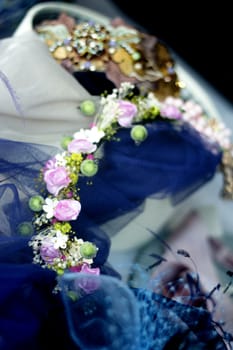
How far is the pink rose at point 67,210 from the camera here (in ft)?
2.56

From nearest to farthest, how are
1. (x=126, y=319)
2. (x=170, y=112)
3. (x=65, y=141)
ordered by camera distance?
(x=126, y=319) < (x=65, y=141) < (x=170, y=112)

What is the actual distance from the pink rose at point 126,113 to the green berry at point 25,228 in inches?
9.4

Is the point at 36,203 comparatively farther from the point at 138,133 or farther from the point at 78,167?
the point at 138,133

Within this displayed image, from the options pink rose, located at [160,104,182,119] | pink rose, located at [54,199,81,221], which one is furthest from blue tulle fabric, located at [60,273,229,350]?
pink rose, located at [160,104,182,119]

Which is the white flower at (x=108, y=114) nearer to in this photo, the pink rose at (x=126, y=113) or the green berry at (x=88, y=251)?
the pink rose at (x=126, y=113)

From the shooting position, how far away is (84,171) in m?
0.83

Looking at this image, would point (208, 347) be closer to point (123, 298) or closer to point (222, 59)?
point (123, 298)

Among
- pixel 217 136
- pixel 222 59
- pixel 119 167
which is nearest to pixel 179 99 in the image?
pixel 217 136

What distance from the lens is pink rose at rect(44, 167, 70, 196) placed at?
0.80 meters

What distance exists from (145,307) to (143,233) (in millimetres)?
228

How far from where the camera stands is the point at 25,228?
0.74m

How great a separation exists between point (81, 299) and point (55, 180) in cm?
19

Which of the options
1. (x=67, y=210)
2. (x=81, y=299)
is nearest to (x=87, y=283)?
(x=81, y=299)

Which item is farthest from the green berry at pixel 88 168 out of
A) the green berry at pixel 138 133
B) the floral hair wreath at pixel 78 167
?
the green berry at pixel 138 133
